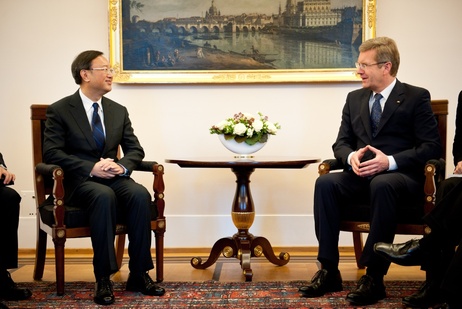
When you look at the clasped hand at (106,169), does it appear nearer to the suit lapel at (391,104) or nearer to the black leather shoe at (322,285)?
the black leather shoe at (322,285)

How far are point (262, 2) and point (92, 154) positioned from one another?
6.78 ft

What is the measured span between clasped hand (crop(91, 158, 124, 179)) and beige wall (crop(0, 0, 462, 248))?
144 centimetres

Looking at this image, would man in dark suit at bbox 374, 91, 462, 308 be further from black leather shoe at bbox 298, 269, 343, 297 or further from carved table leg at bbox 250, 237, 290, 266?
carved table leg at bbox 250, 237, 290, 266

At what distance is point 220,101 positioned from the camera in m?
5.26

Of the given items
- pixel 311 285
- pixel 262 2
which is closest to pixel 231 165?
pixel 311 285

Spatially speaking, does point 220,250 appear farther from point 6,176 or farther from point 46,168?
point 6,176

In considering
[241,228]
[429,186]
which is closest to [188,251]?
[241,228]

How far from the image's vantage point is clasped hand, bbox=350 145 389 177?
3.65 meters

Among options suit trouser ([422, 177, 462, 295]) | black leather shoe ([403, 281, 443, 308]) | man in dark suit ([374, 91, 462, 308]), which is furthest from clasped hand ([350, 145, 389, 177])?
black leather shoe ([403, 281, 443, 308])

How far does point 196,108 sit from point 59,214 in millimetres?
1926

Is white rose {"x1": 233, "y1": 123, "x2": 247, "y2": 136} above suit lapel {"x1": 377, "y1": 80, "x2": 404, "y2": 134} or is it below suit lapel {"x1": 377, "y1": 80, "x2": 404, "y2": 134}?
below

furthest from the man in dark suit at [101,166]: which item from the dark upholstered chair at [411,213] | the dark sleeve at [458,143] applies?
the dark sleeve at [458,143]

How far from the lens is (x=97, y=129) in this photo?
13.4 ft

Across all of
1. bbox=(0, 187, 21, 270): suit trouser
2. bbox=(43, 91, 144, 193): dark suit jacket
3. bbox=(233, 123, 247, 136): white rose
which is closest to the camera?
bbox=(0, 187, 21, 270): suit trouser
